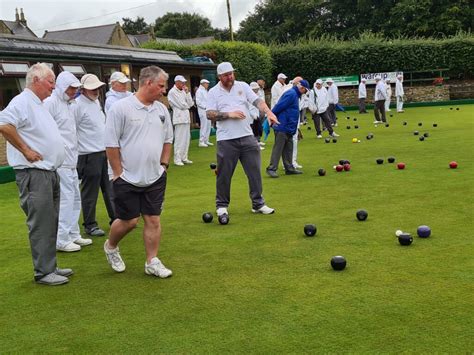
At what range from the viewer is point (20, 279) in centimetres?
579

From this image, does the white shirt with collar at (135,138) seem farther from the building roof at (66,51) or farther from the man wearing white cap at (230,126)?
the building roof at (66,51)

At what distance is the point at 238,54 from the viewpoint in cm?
3419

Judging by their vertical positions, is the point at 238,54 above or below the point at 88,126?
above

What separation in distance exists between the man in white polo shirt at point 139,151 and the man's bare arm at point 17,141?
0.69 m

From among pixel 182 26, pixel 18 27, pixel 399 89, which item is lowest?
pixel 399 89

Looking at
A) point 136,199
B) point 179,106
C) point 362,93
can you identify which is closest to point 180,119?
point 179,106

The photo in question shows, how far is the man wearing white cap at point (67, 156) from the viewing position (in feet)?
22.0

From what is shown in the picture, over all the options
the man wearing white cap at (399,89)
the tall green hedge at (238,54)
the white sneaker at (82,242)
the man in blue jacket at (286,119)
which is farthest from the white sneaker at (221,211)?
the man wearing white cap at (399,89)

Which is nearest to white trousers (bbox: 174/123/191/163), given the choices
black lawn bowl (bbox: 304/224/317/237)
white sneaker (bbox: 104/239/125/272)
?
black lawn bowl (bbox: 304/224/317/237)

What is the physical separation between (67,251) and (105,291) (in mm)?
1768

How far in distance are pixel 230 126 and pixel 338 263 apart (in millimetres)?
3186

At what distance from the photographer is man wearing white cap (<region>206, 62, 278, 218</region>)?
7879 millimetres

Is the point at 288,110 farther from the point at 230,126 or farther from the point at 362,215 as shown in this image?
the point at 362,215

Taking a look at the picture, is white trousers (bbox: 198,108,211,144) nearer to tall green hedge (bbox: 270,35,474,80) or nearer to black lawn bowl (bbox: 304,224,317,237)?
black lawn bowl (bbox: 304,224,317,237)
